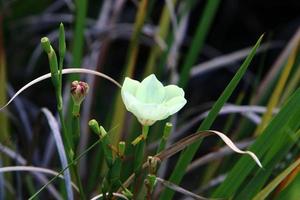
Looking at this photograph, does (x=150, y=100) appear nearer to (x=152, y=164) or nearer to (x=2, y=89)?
(x=152, y=164)

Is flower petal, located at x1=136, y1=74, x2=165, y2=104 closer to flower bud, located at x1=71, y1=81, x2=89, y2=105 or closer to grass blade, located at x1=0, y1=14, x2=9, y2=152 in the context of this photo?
flower bud, located at x1=71, y1=81, x2=89, y2=105

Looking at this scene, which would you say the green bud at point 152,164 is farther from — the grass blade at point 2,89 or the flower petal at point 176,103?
the grass blade at point 2,89

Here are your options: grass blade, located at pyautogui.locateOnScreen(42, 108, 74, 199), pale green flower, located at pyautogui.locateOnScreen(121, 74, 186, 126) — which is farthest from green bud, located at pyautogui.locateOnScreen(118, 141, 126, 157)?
grass blade, located at pyautogui.locateOnScreen(42, 108, 74, 199)

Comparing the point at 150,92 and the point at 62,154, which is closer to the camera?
the point at 150,92

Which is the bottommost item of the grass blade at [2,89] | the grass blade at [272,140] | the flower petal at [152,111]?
the grass blade at [2,89]

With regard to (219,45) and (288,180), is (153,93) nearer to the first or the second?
(288,180)

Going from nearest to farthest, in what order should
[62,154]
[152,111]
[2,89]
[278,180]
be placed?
[152,111] < [278,180] < [62,154] < [2,89]

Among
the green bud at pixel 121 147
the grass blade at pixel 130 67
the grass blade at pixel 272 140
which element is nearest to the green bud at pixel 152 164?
the green bud at pixel 121 147

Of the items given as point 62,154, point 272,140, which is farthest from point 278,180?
point 62,154
